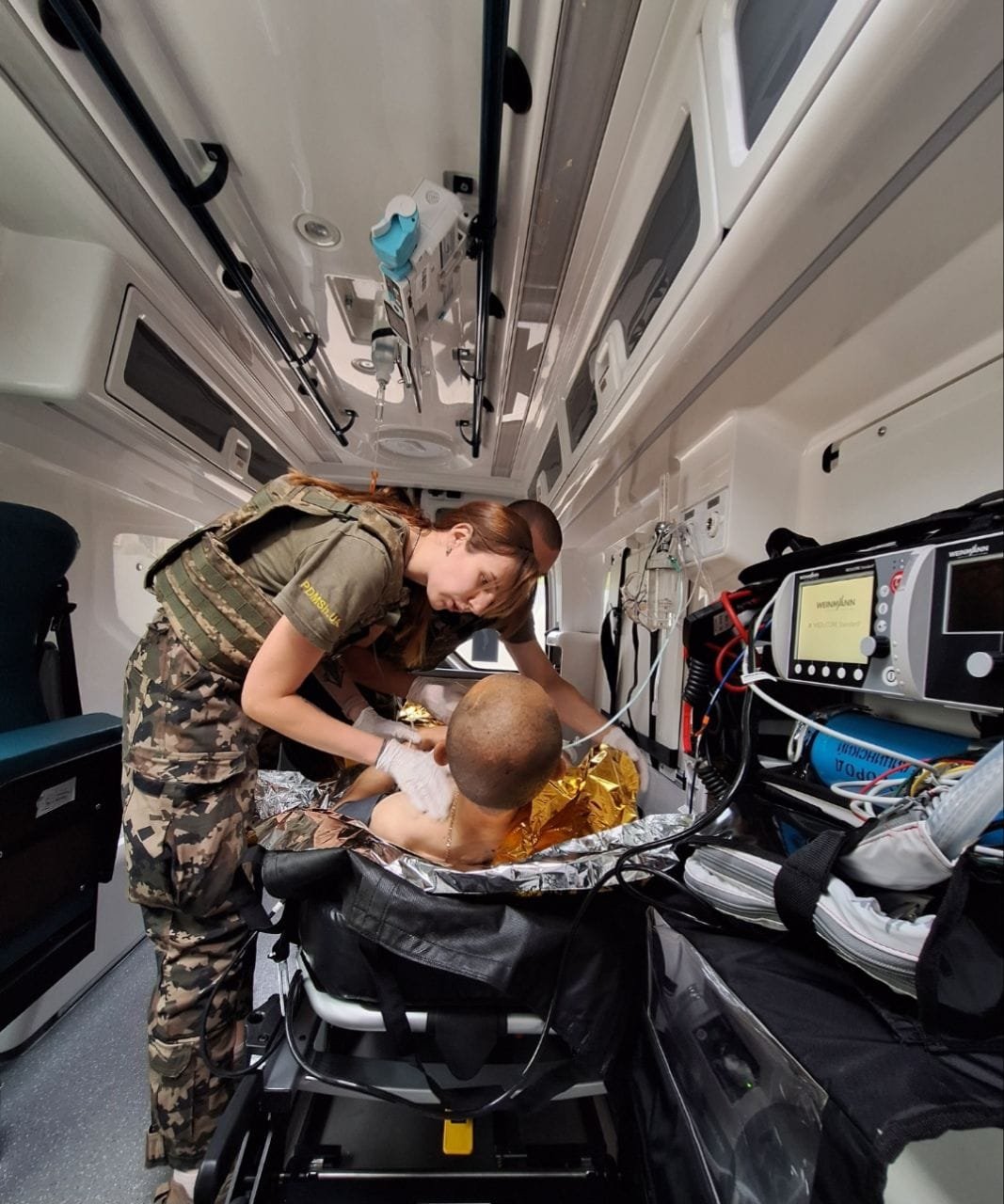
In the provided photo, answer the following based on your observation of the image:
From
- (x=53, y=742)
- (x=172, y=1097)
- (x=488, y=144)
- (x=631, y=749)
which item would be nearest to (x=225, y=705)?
(x=53, y=742)

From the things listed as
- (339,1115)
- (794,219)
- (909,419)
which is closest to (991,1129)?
(909,419)

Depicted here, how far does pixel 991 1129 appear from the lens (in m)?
0.40

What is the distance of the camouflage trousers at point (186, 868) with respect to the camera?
1140 mm

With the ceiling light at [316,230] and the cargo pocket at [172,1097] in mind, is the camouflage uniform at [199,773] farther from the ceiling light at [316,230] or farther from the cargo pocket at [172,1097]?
the ceiling light at [316,230]

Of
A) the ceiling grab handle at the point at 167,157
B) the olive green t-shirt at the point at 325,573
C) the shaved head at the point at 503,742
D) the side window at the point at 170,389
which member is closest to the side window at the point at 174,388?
the side window at the point at 170,389

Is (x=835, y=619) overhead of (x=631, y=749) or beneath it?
overhead

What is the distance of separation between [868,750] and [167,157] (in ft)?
6.53

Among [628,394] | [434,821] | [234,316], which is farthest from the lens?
[234,316]

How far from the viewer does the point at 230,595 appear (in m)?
1.22

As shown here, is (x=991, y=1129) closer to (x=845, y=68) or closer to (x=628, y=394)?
(x=845, y=68)

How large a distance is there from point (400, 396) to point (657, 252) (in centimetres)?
162

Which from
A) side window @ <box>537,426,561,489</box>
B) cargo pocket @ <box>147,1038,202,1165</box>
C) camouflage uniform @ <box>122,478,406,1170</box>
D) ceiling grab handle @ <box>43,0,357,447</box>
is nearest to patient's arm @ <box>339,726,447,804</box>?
camouflage uniform @ <box>122,478,406,1170</box>

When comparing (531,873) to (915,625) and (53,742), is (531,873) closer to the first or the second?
(915,625)

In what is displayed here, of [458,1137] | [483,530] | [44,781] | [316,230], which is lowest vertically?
[458,1137]
